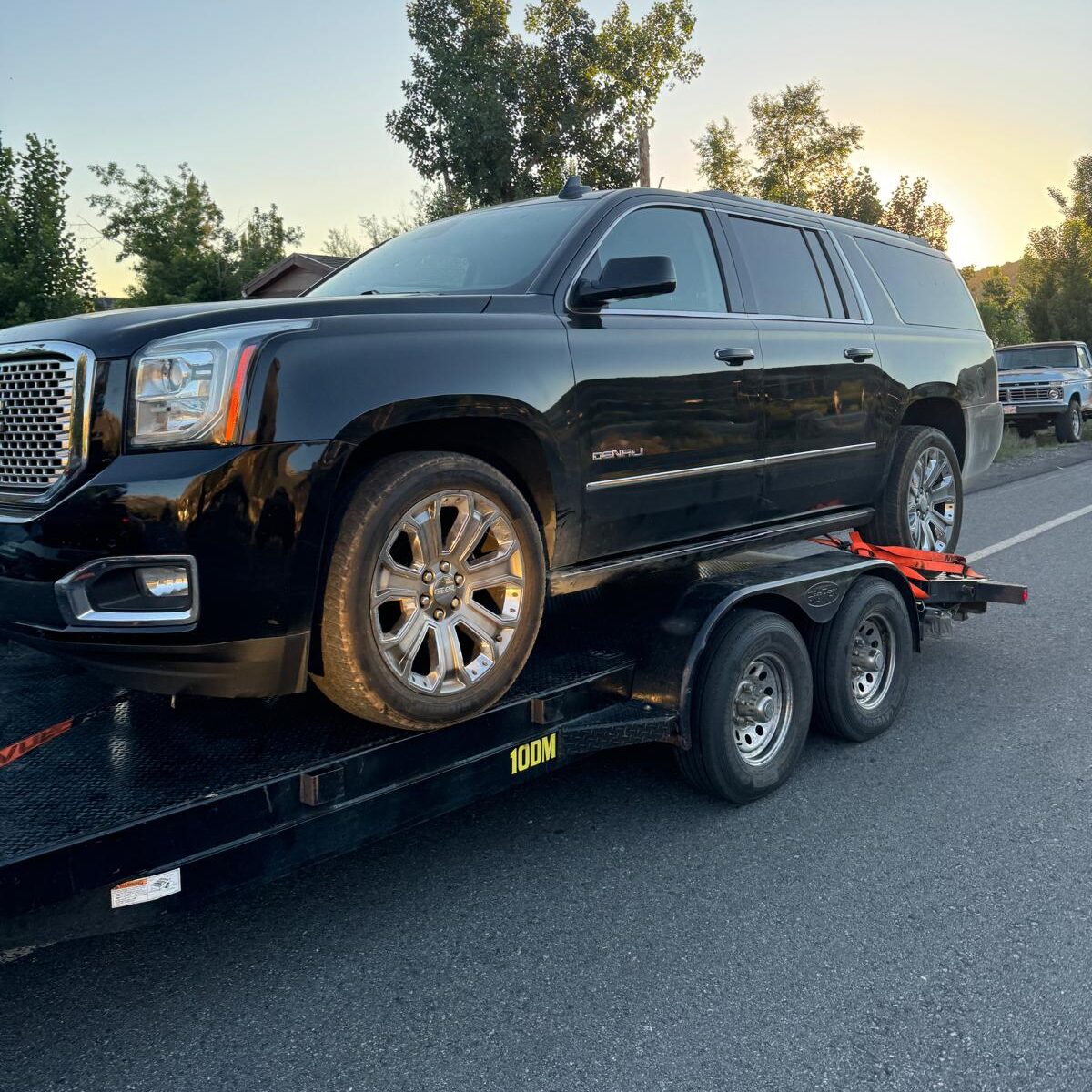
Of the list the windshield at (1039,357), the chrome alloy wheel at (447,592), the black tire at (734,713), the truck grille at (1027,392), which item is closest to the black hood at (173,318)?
the chrome alloy wheel at (447,592)

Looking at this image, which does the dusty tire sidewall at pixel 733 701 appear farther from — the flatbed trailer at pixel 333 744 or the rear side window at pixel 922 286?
Result: the rear side window at pixel 922 286

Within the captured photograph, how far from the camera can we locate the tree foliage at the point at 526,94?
32.9 m

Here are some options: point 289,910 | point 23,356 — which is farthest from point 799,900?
point 23,356

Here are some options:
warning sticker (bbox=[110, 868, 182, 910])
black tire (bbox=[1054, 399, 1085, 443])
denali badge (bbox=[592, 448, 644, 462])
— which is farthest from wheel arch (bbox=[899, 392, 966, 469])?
black tire (bbox=[1054, 399, 1085, 443])

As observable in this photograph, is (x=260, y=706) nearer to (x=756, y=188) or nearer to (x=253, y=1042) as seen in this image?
(x=253, y=1042)

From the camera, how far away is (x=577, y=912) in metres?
3.18

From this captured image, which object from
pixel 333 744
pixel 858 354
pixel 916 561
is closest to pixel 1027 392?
pixel 916 561

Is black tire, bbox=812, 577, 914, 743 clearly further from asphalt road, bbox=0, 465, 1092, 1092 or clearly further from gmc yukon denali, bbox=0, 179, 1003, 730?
gmc yukon denali, bbox=0, 179, 1003, 730

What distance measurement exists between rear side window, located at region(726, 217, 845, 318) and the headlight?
2678mm

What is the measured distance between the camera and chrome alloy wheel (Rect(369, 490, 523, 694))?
116 inches

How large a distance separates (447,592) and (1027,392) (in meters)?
20.5

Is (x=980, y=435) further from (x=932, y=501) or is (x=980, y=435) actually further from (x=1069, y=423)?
(x=1069, y=423)

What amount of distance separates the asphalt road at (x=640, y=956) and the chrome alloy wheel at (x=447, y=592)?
0.78 m

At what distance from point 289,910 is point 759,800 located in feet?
5.99
